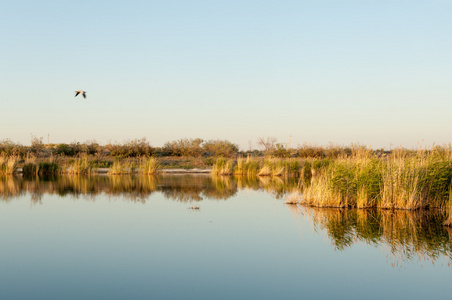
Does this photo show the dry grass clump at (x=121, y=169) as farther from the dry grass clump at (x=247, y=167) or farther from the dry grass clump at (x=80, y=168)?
the dry grass clump at (x=247, y=167)

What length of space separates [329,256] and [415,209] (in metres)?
5.79

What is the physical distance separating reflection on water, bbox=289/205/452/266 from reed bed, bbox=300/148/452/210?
41 cm

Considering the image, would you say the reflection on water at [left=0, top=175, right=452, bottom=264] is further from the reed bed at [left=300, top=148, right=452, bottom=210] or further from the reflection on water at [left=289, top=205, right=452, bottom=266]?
the reed bed at [left=300, top=148, right=452, bottom=210]

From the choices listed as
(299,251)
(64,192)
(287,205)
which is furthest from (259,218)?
(64,192)

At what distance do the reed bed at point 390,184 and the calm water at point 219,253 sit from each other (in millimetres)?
→ 554

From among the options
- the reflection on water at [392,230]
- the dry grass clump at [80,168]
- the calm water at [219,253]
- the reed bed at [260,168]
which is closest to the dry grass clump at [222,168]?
the reed bed at [260,168]

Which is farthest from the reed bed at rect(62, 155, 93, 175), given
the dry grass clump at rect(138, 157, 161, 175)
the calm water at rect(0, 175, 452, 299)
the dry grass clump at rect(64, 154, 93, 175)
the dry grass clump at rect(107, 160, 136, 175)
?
the calm water at rect(0, 175, 452, 299)

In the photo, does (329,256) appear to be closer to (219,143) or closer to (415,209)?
(415,209)

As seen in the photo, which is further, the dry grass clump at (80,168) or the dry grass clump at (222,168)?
the dry grass clump at (222,168)

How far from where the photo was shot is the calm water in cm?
555

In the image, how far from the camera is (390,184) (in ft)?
39.1

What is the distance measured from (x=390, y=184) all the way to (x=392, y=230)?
3.10 m

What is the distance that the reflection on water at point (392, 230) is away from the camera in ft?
24.6

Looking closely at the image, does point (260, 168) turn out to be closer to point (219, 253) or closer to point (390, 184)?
point (390, 184)
